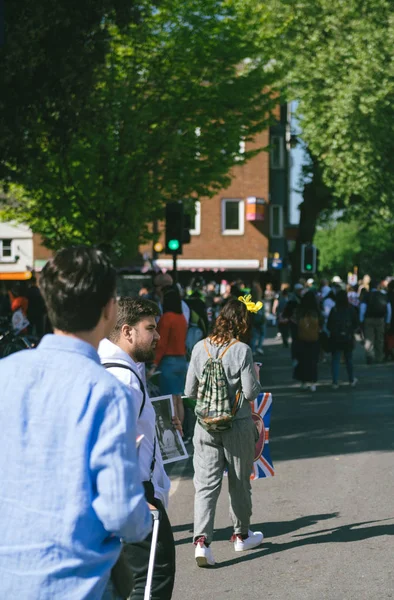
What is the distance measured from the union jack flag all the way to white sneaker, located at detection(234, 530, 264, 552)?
60cm

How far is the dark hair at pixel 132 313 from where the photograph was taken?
472 cm

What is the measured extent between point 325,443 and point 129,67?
1349 cm

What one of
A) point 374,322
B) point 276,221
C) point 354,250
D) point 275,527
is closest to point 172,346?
point 275,527

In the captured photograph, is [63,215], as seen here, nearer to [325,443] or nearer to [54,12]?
[54,12]

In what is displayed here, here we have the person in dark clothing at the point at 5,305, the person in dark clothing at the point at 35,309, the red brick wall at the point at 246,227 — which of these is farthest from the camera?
the red brick wall at the point at 246,227

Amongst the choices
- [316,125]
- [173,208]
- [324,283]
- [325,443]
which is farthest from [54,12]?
[316,125]

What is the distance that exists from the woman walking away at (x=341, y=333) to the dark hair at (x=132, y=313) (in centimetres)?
1300

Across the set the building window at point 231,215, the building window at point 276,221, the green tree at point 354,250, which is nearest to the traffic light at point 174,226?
the building window at point 231,215

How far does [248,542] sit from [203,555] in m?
0.54

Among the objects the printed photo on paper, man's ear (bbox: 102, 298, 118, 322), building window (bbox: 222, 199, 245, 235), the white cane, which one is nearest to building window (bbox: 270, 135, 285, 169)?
building window (bbox: 222, 199, 245, 235)

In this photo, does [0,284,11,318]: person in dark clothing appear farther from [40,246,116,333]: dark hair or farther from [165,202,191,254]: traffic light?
[40,246,116,333]: dark hair

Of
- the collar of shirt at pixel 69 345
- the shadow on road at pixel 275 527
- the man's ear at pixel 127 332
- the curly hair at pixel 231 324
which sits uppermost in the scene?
the collar of shirt at pixel 69 345

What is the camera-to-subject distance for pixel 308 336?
1711cm

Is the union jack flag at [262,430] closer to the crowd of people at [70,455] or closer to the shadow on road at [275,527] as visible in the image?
the shadow on road at [275,527]
